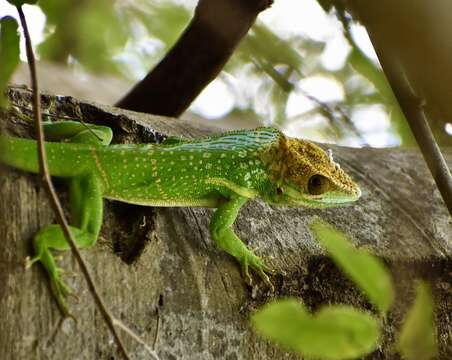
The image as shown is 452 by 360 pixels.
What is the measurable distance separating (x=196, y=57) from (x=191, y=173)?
0.73m

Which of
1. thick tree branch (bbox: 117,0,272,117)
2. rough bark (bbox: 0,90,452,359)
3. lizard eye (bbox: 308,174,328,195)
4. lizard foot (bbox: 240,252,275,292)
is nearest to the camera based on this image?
rough bark (bbox: 0,90,452,359)

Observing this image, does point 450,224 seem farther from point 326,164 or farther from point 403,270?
point 326,164

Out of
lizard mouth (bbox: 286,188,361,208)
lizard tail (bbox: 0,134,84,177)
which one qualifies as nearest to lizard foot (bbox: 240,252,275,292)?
lizard mouth (bbox: 286,188,361,208)

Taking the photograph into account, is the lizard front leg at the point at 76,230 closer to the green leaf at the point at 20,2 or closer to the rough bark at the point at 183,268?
the rough bark at the point at 183,268

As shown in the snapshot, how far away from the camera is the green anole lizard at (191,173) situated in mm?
1306

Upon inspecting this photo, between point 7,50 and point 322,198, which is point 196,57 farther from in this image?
point 7,50

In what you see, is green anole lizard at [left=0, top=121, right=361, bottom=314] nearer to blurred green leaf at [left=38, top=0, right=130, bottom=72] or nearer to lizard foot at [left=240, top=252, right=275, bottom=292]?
lizard foot at [left=240, top=252, right=275, bottom=292]

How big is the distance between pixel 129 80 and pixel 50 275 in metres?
2.86

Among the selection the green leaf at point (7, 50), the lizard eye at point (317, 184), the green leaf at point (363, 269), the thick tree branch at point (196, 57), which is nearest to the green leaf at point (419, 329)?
the green leaf at point (363, 269)

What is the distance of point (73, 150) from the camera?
4.68 feet

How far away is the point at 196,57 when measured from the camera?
2191 millimetres

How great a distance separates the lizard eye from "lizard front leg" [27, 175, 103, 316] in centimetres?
60

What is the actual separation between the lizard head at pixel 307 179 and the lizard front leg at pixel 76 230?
54 centimetres

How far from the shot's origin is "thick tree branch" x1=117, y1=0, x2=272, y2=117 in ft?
6.49
